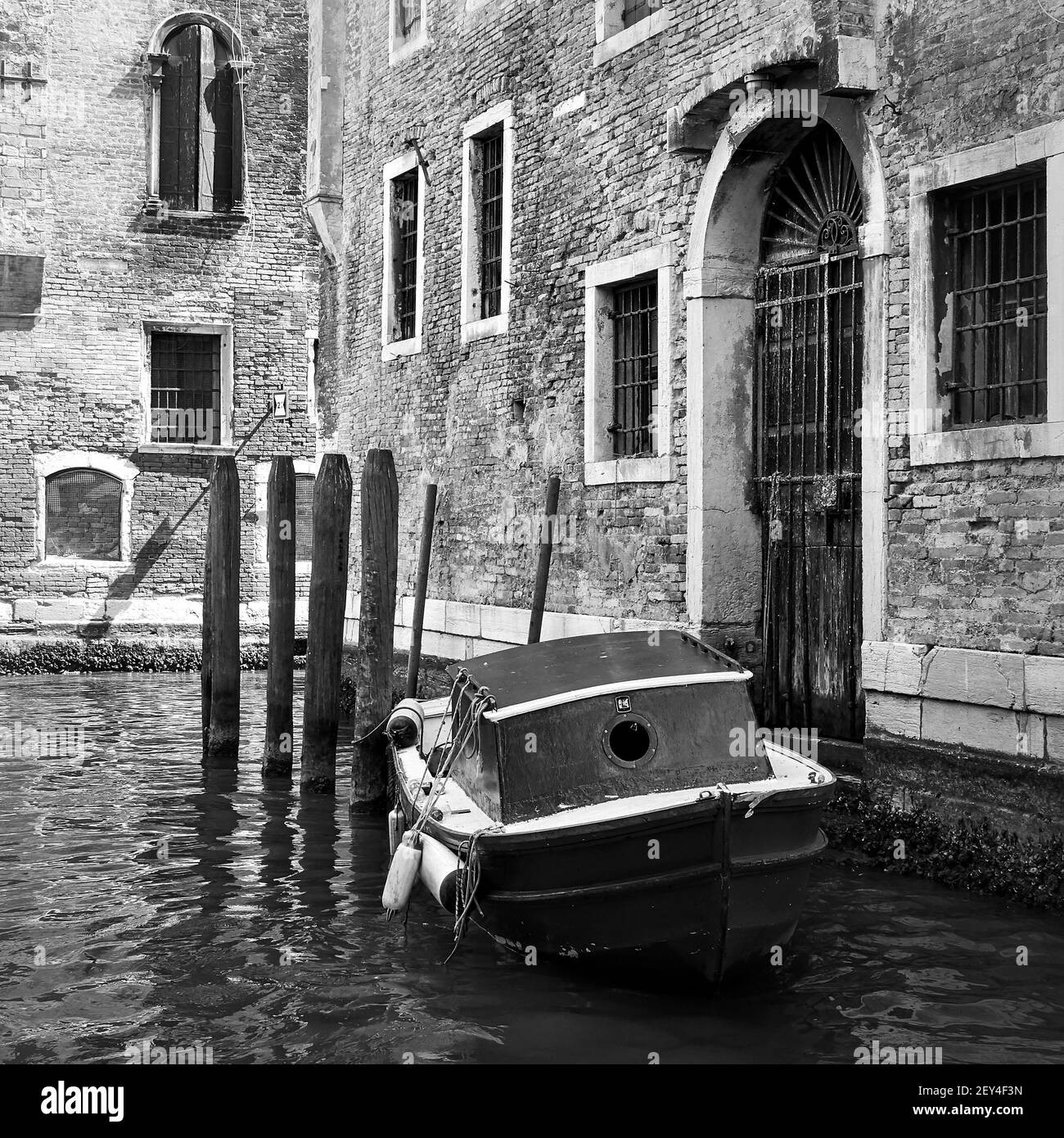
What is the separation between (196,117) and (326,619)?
37.3 feet

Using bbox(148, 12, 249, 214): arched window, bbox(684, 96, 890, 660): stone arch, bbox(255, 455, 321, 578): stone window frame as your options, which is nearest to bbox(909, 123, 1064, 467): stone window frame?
bbox(684, 96, 890, 660): stone arch

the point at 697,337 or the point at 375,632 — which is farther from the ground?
the point at 697,337

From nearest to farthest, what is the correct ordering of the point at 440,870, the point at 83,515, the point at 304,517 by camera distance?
the point at 440,870, the point at 83,515, the point at 304,517

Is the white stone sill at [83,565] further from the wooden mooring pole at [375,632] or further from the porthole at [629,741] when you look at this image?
the porthole at [629,741]

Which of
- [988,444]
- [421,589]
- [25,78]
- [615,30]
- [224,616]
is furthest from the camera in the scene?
[25,78]

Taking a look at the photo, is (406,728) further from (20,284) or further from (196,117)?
(196,117)

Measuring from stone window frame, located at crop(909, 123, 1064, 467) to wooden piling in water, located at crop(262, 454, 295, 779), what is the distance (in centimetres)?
463

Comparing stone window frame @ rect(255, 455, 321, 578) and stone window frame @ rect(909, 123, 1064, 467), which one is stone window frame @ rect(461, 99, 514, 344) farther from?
stone window frame @ rect(255, 455, 321, 578)

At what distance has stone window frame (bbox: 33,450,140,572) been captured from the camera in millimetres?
18422

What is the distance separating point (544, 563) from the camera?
33.9 feet

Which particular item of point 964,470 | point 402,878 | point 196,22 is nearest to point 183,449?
point 196,22

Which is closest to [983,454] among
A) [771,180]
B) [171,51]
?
[771,180]

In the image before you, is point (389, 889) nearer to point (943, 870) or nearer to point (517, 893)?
point (517, 893)

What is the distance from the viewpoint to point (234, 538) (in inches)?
458
